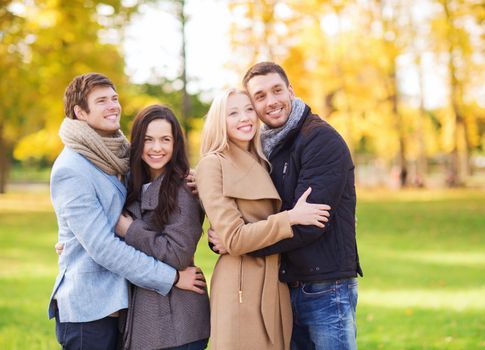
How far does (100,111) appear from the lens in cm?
426

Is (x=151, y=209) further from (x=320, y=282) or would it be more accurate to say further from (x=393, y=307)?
(x=393, y=307)

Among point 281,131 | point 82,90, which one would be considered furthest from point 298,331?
Answer: point 82,90

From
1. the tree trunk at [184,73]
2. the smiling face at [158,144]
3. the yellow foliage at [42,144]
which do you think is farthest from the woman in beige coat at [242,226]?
the yellow foliage at [42,144]

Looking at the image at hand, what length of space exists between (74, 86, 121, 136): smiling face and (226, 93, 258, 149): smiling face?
72 centimetres

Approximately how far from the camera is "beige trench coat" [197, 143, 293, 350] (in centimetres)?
405

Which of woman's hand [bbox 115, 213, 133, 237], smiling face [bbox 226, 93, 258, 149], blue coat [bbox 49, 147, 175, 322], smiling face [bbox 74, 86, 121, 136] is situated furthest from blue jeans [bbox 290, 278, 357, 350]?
smiling face [bbox 74, 86, 121, 136]

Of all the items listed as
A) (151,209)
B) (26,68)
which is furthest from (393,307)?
(26,68)

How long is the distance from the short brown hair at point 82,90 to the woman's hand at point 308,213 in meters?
1.41

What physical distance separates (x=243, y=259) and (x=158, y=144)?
2.87ft

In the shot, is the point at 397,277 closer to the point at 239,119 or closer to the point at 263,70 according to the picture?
the point at 263,70

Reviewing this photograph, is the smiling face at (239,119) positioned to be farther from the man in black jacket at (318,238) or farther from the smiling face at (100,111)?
the smiling face at (100,111)

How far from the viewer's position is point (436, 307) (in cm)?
924

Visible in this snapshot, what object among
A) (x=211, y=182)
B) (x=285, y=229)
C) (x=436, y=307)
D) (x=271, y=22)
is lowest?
(x=436, y=307)

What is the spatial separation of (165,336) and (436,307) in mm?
5974
